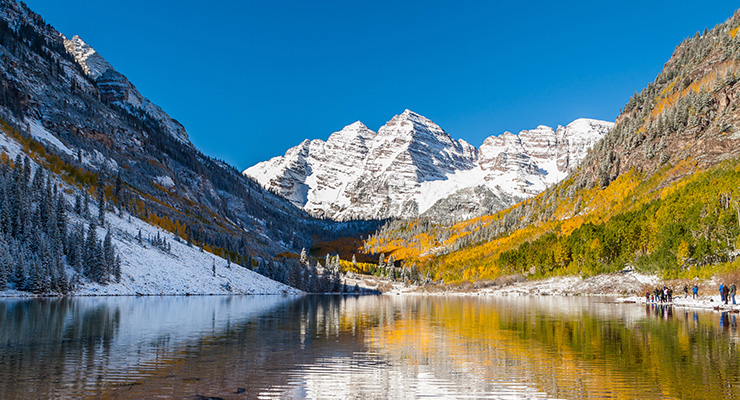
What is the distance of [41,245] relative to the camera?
94.0m

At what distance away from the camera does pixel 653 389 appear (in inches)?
664

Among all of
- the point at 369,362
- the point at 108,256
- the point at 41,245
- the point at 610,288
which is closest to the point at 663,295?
the point at 610,288

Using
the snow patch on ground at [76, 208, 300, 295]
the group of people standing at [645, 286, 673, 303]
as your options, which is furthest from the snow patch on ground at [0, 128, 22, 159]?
the group of people standing at [645, 286, 673, 303]

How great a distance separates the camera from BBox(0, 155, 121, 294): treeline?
87.3 metres

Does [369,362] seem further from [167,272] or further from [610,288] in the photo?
[167,272]

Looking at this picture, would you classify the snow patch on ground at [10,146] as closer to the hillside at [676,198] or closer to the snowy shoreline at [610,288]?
the snowy shoreline at [610,288]

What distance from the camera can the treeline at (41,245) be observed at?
286ft

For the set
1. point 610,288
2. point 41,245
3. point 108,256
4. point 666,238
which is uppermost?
point 666,238

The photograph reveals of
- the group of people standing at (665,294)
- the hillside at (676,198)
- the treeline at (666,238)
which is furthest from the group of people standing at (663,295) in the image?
the treeline at (666,238)

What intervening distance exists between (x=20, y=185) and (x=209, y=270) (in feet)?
185

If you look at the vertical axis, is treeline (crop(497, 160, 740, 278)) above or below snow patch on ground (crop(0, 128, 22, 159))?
below

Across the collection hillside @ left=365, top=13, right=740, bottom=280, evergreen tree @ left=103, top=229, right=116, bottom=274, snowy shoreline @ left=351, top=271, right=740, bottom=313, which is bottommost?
snowy shoreline @ left=351, top=271, right=740, bottom=313

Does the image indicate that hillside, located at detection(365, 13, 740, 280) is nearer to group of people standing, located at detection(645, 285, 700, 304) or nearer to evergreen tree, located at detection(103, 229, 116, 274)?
group of people standing, located at detection(645, 285, 700, 304)

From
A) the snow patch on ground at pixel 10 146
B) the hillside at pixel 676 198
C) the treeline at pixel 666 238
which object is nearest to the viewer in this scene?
the treeline at pixel 666 238
